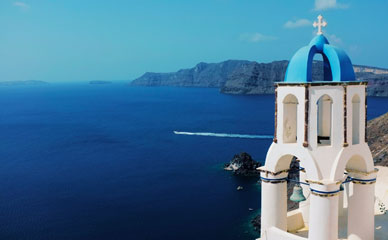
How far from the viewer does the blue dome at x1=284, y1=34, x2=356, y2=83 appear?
11.0m

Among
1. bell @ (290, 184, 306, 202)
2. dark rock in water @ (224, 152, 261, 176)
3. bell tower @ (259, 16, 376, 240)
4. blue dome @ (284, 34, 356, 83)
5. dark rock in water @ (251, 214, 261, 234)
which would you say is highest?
blue dome @ (284, 34, 356, 83)

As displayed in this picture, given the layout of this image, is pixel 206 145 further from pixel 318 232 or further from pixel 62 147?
pixel 318 232

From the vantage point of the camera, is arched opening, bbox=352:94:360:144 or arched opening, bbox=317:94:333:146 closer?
arched opening, bbox=352:94:360:144

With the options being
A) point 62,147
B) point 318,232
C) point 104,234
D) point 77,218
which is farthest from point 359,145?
point 62,147

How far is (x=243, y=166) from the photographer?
6594cm

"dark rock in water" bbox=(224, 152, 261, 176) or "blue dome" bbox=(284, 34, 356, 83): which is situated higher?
"blue dome" bbox=(284, 34, 356, 83)

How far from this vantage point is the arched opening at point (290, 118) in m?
11.7

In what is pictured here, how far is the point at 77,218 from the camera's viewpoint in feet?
157

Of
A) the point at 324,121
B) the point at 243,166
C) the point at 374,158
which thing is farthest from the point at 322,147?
the point at 243,166

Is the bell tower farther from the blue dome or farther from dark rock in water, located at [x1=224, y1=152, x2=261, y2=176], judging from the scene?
dark rock in water, located at [x1=224, y1=152, x2=261, y2=176]

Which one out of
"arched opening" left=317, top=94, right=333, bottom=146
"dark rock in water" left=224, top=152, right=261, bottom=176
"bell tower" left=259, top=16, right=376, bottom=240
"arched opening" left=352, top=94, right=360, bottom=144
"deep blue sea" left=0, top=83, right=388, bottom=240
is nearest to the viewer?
"bell tower" left=259, top=16, right=376, bottom=240

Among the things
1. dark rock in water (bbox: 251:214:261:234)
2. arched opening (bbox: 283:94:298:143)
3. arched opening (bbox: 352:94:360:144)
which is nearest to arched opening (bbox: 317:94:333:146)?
arched opening (bbox: 283:94:298:143)

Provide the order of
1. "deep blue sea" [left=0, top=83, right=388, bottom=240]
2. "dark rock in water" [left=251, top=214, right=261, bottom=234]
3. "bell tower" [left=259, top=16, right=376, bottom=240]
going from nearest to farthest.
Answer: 1. "bell tower" [left=259, top=16, right=376, bottom=240]
2. "dark rock in water" [left=251, top=214, right=261, bottom=234]
3. "deep blue sea" [left=0, top=83, right=388, bottom=240]

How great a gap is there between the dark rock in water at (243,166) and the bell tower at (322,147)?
53260 mm
